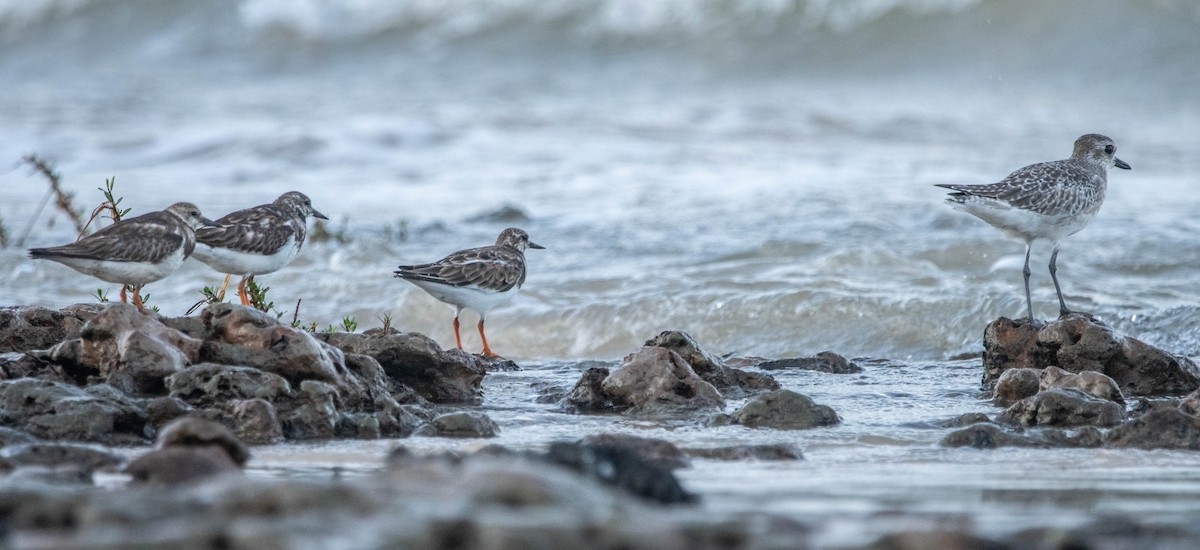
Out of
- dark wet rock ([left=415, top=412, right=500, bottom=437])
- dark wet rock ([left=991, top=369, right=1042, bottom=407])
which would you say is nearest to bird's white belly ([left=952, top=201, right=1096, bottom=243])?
dark wet rock ([left=991, top=369, right=1042, bottom=407])

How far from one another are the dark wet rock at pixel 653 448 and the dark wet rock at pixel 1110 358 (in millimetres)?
2900

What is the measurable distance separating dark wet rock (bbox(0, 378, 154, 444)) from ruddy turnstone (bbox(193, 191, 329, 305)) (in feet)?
7.06

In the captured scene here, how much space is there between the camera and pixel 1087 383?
7180mm

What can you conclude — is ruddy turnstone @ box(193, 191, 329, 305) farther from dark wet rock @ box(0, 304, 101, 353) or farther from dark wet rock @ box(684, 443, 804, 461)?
dark wet rock @ box(684, 443, 804, 461)

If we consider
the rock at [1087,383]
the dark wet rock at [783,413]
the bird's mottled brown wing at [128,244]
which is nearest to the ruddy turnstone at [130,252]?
the bird's mottled brown wing at [128,244]

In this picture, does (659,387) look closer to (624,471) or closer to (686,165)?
(624,471)

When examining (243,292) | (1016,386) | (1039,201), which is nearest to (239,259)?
(243,292)

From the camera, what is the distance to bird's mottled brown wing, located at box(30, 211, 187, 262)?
24.0 feet

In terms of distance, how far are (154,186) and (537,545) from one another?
14.8m

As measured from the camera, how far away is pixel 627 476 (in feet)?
14.8

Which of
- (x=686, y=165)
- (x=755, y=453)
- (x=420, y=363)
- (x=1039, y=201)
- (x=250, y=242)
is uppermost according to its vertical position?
(x=686, y=165)

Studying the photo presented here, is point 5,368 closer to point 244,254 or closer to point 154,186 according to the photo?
point 244,254

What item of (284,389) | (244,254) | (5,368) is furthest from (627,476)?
(244,254)

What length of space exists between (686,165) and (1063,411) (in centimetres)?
1139
